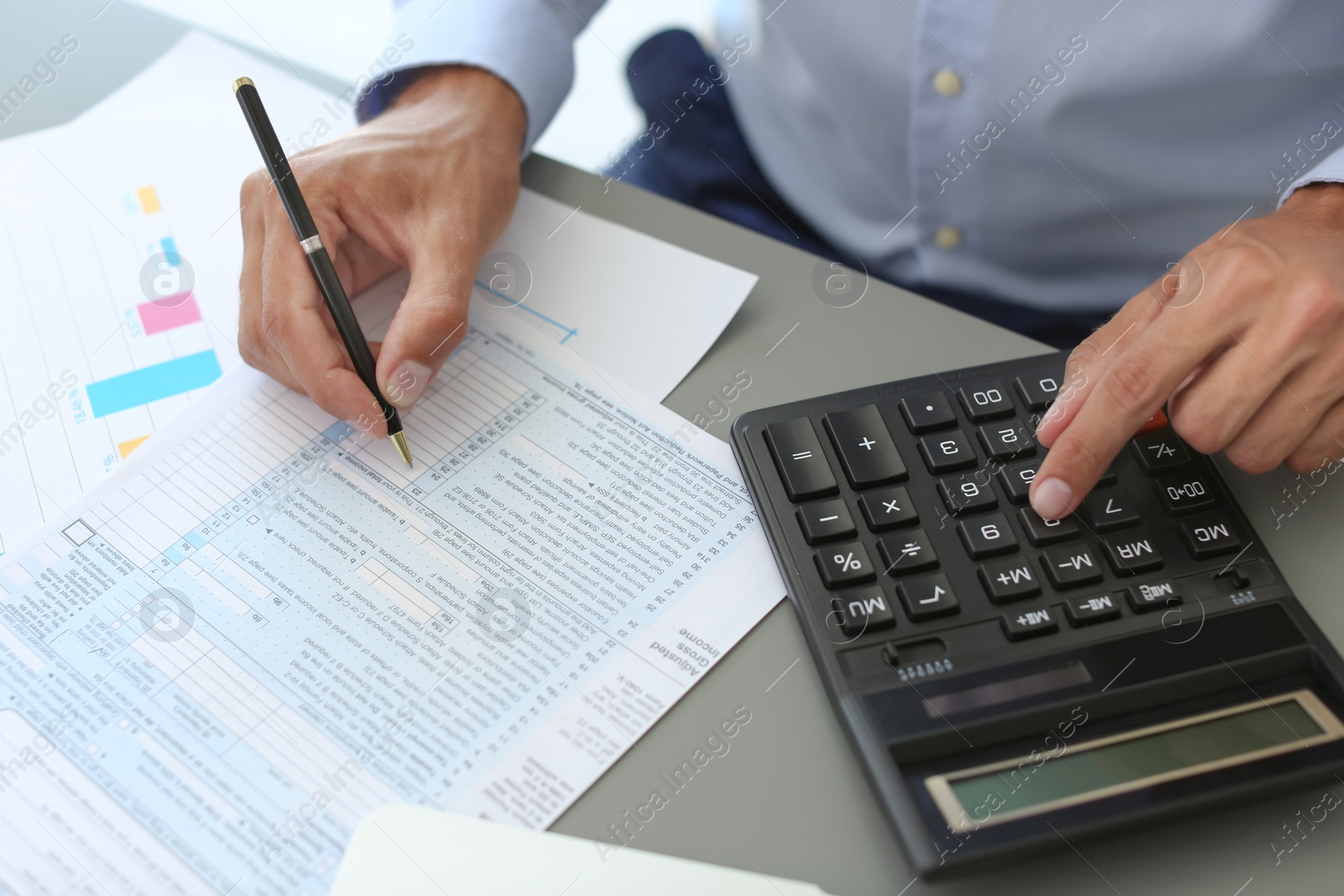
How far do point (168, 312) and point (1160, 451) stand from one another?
2.15 ft

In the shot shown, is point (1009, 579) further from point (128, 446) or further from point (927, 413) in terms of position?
point (128, 446)

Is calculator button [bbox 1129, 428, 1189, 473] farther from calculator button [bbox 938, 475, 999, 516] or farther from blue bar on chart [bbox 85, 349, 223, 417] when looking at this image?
blue bar on chart [bbox 85, 349, 223, 417]

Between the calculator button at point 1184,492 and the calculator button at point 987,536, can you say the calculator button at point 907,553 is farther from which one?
the calculator button at point 1184,492

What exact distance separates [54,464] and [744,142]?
65cm

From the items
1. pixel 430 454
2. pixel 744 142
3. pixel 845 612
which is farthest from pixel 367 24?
pixel 845 612

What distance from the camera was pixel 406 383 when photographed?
59 cm

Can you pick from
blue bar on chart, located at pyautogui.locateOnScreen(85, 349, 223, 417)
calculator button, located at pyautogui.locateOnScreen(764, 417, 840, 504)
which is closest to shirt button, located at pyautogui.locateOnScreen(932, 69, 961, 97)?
calculator button, located at pyautogui.locateOnScreen(764, 417, 840, 504)

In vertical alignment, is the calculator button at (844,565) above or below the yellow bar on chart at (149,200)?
below

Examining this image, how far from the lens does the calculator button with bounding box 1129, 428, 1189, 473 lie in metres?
0.54

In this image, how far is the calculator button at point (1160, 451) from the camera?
1.77ft

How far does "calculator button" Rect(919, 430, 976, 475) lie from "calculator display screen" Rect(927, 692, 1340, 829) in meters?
0.16

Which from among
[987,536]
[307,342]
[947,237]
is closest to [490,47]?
[307,342]

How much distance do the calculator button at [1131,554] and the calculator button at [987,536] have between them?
0.16ft

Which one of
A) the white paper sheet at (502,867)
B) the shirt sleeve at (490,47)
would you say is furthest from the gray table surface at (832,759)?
the shirt sleeve at (490,47)
